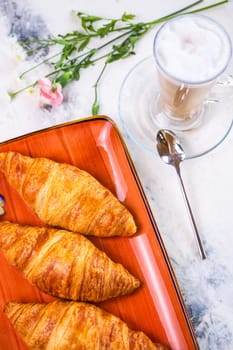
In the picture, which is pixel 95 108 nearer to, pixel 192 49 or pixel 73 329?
pixel 192 49

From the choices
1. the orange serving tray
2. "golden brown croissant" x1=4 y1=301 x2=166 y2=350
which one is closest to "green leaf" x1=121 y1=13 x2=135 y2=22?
the orange serving tray

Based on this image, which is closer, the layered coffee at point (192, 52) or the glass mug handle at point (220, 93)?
the layered coffee at point (192, 52)

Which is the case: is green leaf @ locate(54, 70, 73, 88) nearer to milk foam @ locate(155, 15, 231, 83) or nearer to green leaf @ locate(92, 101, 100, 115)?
green leaf @ locate(92, 101, 100, 115)

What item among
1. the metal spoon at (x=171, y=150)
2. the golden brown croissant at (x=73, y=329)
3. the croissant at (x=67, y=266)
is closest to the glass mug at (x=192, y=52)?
the metal spoon at (x=171, y=150)

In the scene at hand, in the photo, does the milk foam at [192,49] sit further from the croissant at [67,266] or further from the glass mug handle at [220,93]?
the croissant at [67,266]

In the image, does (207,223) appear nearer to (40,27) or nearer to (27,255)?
(27,255)

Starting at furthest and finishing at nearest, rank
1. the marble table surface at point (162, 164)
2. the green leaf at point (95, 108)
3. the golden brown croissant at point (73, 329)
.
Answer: the green leaf at point (95, 108) → the marble table surface at point (162, 164) → the golden brown croissant at point (73, 329)
